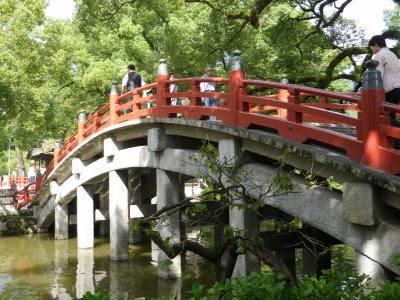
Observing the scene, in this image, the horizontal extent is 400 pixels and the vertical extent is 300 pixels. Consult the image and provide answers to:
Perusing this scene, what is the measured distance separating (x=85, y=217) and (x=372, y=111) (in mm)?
11178

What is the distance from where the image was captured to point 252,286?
3354 millimetres

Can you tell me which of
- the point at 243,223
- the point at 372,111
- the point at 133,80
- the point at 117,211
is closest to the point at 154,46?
the point at 133,80

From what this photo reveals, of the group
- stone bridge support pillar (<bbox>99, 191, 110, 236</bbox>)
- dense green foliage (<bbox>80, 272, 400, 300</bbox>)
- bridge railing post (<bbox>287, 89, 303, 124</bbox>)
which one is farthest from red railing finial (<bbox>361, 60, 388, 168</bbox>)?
stone bridge support pillar (<bbox>99, 191, 110, 236</bbox>)

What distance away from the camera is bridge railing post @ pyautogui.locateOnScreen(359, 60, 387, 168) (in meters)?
5.94

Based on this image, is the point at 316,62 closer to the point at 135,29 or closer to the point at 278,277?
the point at 135,29

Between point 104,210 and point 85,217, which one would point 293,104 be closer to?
point 85,217

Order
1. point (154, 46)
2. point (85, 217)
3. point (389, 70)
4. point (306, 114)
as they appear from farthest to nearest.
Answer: point (154, 46), point (85, 217), point (306, 114), point (389, 70)

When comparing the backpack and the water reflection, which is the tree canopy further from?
the water reflection

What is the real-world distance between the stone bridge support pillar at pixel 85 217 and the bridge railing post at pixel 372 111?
11.0 metres

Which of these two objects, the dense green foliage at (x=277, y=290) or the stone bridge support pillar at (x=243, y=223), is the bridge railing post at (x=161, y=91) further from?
the dense green foliage at (x=277, y=290)

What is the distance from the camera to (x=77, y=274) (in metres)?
12.2

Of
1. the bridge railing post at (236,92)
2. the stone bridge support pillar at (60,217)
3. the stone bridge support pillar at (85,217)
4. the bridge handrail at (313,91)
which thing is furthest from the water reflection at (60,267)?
the bridge handrail at (313,91)

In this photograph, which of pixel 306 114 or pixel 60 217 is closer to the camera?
pixel 306 114

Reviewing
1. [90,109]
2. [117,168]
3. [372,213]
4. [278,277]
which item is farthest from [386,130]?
[90,109]
